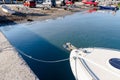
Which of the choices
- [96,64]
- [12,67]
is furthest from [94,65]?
[12,67]

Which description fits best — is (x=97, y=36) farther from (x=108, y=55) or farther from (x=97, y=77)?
(x=97, y=77)

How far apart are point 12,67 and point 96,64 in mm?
4095

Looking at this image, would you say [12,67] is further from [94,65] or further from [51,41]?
[51,41]

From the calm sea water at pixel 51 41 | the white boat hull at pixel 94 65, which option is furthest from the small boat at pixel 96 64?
the calm sea water at pixel 51 41

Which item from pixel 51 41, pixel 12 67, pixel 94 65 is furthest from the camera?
pixel 51 41

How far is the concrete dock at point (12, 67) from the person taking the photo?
7.88 meters

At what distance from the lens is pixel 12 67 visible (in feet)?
28.7

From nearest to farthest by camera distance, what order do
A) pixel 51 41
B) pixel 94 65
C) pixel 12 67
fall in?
pixel 94 65 → pixel 12 67 → pixel 51 41

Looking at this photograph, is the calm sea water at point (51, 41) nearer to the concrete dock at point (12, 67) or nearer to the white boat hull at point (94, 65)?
the concrete dock at point (12, 67)

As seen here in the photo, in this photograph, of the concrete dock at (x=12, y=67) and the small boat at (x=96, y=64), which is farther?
the concrete dock at (x=12, y=67)

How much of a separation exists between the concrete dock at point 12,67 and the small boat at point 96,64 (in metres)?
2.05

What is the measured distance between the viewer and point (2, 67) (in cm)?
877

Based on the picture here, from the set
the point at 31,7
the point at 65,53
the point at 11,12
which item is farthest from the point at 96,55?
the point at 31,7

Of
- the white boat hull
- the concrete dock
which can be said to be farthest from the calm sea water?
the white boat hull
